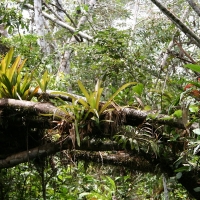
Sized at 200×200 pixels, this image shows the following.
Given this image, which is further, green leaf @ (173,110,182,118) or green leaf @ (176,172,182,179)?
green leaf @ (176,172,182,179)

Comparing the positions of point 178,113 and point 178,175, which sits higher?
point 178,113

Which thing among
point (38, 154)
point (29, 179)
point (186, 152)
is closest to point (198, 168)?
point (186, 152)

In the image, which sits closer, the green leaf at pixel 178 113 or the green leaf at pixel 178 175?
the green leaf at pixel 178 113

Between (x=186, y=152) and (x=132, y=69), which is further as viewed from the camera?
(x=132, y=69)

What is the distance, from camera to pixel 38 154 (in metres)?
2.62

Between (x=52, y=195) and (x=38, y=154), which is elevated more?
(x=38, y=154)

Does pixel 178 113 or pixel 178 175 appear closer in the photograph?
pixel 178 113

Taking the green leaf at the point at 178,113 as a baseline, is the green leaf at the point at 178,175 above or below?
below

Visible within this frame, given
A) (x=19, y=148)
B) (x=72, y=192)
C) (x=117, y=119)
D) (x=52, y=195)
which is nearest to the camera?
(x=117, y=119)

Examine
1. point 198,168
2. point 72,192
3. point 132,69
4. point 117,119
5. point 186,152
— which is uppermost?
point 132,69

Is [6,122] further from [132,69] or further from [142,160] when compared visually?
[132,69]

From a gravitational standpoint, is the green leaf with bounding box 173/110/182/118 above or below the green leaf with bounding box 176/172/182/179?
above

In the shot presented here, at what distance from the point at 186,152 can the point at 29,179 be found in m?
2.36

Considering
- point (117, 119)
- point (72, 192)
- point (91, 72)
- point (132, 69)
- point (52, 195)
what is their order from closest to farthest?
point (117, 119)
point (52, 195)
point (72, 192)
point (132, 69)
point (91, 72)
